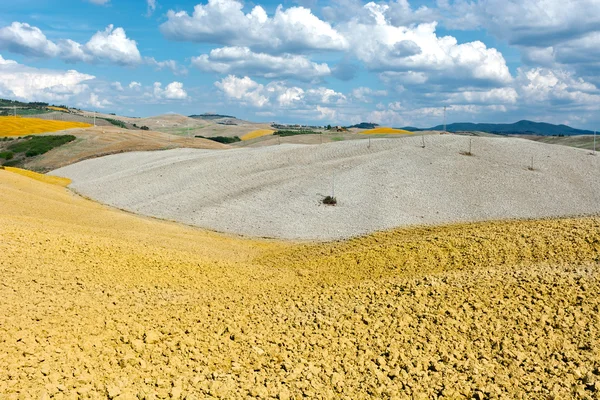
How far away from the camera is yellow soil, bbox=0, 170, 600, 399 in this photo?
6.11m

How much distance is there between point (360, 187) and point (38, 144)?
44.7m

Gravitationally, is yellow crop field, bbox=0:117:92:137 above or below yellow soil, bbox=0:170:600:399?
above

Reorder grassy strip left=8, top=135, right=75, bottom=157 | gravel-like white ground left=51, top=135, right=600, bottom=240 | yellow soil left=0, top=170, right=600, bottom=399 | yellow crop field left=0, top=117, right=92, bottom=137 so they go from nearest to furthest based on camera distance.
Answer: yellow soil left=0, top=170, right=600, bottom=399 < gravel-like white ground left=51, top=135, right=600, bottom=240 < grassy strip left=8, top=135, right=75, bottom=157 < yellow crop field left=0, top=117, right=92, bottom=137

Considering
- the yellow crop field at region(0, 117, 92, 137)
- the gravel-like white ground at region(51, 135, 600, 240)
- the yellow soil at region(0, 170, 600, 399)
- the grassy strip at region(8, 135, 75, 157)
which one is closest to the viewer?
the yellow soil at region(0, 170, 600, 399)

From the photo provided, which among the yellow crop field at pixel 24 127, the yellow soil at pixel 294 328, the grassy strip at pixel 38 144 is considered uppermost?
the yellow crop field at pixel 24 127

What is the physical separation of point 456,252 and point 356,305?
5.49 meters

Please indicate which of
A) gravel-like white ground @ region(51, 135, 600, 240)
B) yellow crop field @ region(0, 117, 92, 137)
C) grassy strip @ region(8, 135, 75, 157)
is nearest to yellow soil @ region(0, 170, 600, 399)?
gravel-like white ground @ region(51, 135, 600, 240)

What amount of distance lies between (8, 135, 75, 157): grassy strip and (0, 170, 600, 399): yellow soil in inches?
1854

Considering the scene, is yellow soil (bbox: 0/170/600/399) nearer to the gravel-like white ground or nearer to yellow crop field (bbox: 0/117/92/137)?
the gravel-like white ground

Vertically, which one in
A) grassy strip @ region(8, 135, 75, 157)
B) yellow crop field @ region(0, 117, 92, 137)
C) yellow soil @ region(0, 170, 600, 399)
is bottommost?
yellow soil @ region(0, 170, 600, 399)

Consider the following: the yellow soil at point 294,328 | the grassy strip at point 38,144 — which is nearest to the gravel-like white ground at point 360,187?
the yellow soil at point 294,328

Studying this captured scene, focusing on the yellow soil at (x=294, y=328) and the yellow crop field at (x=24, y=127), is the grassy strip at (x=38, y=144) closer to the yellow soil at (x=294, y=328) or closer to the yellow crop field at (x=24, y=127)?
the yellow crop field at (x=24, y=127)

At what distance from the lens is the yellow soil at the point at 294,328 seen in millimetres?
6105

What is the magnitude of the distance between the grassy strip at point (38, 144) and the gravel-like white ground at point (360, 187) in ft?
72.4
